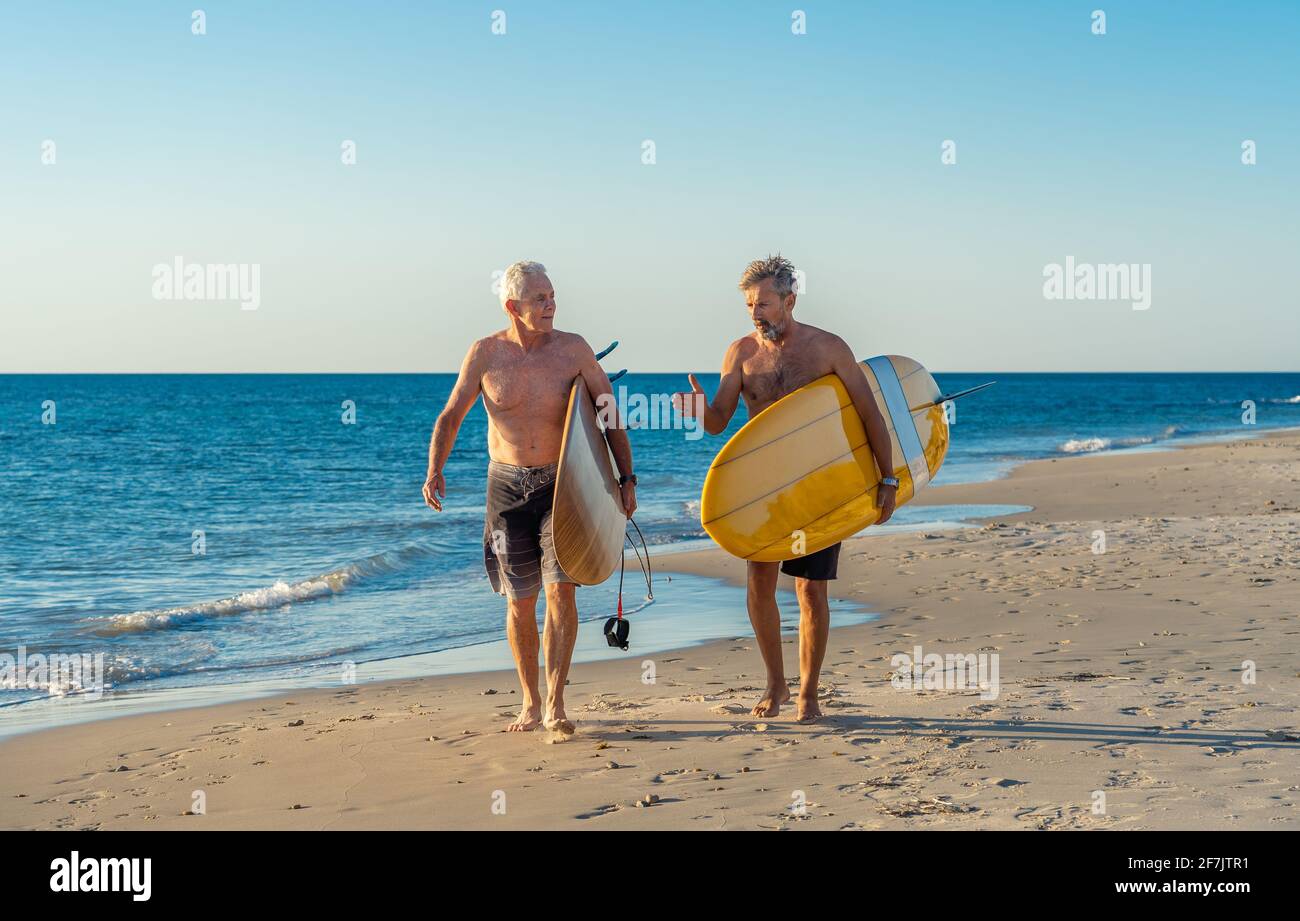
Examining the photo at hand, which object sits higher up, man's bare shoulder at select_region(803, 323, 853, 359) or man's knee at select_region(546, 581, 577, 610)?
man's bare shoulder at select_region(803, 323, 853, 359)

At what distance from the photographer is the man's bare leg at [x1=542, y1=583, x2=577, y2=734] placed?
463cm

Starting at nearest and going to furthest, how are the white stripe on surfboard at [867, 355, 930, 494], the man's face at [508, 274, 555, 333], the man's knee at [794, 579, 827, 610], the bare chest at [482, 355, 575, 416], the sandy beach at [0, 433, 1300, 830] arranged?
1. the sandy beach at [0, 433, 1300, 830]
2. the man's face at [508, 274, 555, 333]
3. the bare chest at [482, 355, 575, 416]
4. the man's knee at [794, 579, 827, 610]
5. the white stripe on surfboard at [867, 355, 930, 494]

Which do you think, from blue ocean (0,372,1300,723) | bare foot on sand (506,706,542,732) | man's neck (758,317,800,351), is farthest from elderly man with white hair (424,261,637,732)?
blue ocean (0,372,1300,723)

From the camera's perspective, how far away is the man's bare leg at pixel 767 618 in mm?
4762

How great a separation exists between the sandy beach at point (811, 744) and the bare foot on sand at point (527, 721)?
0.08m

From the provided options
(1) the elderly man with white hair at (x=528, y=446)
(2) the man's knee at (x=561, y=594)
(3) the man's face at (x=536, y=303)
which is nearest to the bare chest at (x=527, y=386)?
(1) the elderly man with white hair at (x=528, y=446)

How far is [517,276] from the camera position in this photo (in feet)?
14.9

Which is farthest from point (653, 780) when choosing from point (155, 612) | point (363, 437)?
point (363, 437)

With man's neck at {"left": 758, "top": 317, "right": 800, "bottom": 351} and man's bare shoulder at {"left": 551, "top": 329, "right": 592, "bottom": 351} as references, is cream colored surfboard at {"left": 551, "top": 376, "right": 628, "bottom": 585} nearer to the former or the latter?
man's bare shoulder at {"left": 551, "top": 329, "right": 592, "bottom": 351}

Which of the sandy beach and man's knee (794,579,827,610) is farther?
man's knee (794,579,827,610)

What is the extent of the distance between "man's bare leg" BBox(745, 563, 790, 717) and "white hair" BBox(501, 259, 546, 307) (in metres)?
1.53

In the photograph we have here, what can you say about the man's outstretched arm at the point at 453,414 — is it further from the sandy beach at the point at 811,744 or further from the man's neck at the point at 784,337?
the man's neck at the point at 784,337

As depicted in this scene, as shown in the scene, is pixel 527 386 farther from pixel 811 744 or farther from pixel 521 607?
pixel 811 744

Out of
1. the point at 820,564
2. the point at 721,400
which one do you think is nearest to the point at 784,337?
the point at 721,400
